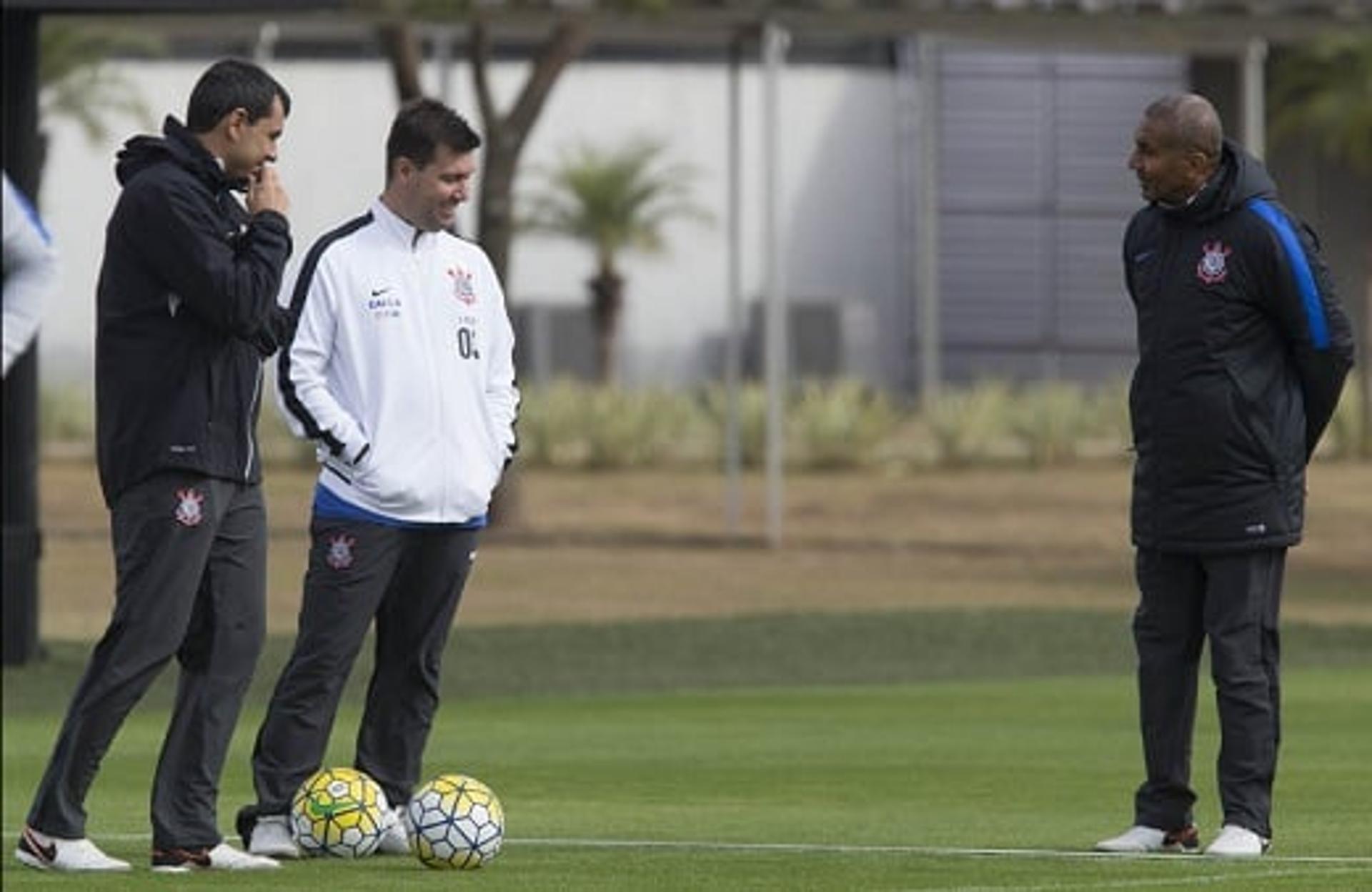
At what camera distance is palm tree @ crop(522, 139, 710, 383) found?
57594 millimetres

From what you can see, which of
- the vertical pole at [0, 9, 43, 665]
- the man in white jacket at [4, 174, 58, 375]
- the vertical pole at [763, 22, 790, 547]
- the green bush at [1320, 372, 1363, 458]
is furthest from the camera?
the green bush at [1320, 372, 1363, 458]

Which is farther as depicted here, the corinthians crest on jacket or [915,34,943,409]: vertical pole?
[915,34,943,409]: vertical pole

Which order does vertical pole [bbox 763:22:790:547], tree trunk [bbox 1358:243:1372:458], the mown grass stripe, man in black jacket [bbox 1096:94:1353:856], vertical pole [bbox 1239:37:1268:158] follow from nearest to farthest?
the mown grass stripe → man in black jacket [bbox 1096:94:1353:856] → vertical pole [bbox 763:22:790:547] → vertical pole [bbox 1239:37:1268:158] → tree trunk [bbox 1358:243:1372:458]

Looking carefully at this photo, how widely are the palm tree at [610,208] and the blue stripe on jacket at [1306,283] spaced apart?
4510cm

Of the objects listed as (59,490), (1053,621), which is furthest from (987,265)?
(1053,621)

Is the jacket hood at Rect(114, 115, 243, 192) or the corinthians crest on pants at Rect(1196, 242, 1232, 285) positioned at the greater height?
the jacket hood at Rect(114, 115, 243, 192)

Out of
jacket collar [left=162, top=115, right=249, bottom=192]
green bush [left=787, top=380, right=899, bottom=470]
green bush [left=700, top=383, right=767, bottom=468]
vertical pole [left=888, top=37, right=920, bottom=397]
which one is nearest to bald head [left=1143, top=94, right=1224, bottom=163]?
jacket collar [left=162, top=115, right=249, bottom=192]

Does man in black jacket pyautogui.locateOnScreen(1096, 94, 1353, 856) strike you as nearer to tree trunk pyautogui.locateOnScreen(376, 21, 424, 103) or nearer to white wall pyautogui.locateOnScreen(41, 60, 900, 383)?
tree trunk pyautogui.locateOnScreen(376, 21, 424, 103)

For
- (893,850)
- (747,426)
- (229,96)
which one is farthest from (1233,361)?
(747,426)

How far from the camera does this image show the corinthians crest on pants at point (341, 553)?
11.8 metres

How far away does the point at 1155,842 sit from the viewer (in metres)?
11.9

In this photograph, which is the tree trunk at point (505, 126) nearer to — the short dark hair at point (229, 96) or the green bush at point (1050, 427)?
the green bush at point (1050, 427)

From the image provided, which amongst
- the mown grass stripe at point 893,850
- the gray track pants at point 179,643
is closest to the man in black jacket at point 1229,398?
the mown grass stripe at point 893,850

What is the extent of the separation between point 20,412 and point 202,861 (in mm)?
11459
